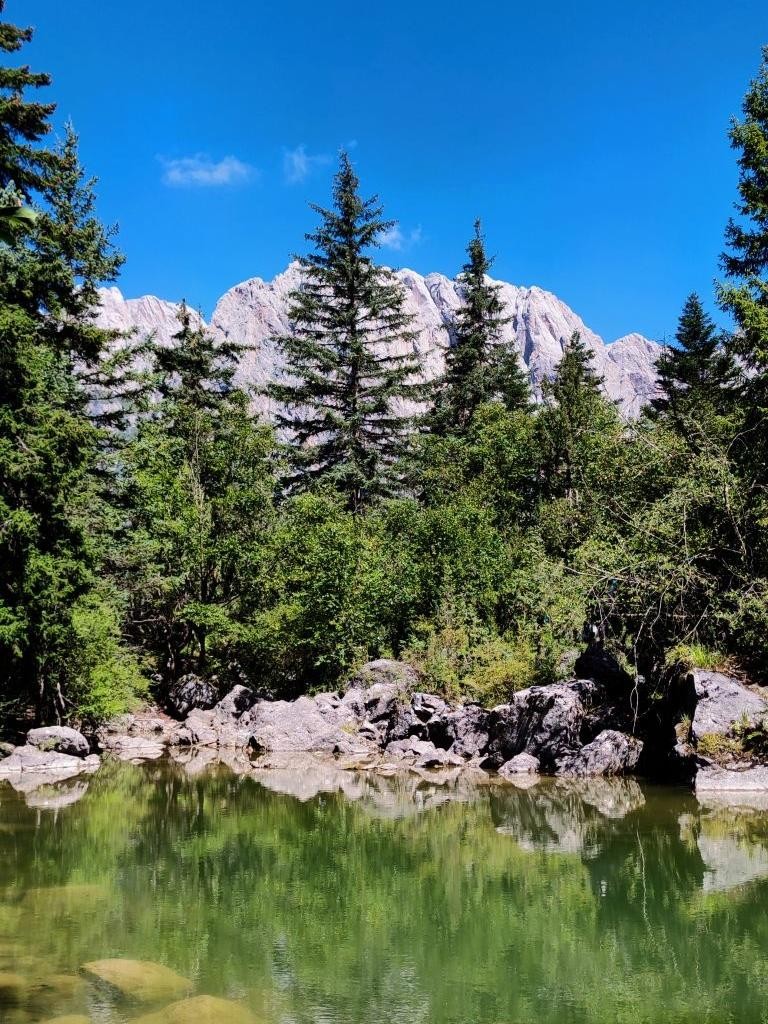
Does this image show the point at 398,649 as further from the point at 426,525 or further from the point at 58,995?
the point at 58,995

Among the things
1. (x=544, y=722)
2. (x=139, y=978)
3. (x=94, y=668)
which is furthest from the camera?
(x=94, y=668)

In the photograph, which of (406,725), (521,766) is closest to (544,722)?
(521,766)

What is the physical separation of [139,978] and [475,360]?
3487 cm

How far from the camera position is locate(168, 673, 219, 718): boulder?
2747 centimetres

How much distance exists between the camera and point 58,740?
20.0 metres

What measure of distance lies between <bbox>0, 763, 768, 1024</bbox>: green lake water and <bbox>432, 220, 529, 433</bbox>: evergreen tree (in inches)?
968

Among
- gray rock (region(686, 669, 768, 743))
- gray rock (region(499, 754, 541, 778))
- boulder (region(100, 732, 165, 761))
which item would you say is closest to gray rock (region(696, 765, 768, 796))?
gray rock (region(686, 669, 768, 743))

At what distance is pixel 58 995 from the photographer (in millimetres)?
6820

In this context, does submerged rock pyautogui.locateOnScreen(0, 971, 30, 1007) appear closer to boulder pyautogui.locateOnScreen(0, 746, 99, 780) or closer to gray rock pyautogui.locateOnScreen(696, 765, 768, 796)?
boulder pyautogui.locateOnScreen(0, 746, 99, 780)

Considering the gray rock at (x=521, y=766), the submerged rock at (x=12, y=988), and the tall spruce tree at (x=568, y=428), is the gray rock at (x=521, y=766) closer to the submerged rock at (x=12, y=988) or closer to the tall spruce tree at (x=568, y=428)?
the submerged rock at (x=12, y=988)

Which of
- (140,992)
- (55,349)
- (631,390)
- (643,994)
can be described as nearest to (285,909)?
(140,992)

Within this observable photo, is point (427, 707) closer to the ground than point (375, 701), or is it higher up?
closer to the ground

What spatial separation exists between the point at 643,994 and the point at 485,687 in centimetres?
1524

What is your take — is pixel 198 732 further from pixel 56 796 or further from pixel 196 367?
pixel 196 367
